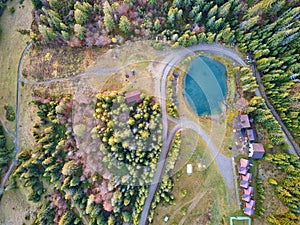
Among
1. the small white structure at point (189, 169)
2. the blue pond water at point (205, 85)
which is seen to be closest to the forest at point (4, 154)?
the small white structure at point (189, 169)

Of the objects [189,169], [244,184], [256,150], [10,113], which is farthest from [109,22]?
[244,184]

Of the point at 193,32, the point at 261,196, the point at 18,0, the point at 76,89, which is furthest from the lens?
the point at 18,0

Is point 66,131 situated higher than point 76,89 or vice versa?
point 76,89

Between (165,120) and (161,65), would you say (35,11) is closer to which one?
(161,65)

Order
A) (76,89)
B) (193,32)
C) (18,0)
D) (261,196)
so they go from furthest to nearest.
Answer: (18,0)
(76,89)
(193,32)
(261,196)

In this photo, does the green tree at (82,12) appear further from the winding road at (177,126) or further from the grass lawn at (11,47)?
the grass lawn at (11,47)

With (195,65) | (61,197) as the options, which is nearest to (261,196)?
(195,65)

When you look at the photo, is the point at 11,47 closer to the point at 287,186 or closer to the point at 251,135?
the point at 251,135
